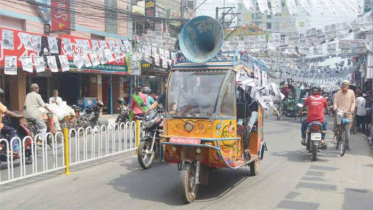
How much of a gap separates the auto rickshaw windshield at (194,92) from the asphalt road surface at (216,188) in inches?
53.0

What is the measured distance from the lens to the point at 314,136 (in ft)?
25.7

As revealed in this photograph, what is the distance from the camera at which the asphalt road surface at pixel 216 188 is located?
4836 millimetres

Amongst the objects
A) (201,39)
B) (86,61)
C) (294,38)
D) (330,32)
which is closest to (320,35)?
(330,32)

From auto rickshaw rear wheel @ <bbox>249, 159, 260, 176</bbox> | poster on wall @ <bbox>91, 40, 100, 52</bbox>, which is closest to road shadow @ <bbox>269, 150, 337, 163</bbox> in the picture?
auto rickshaw rear wheel @ <bbox>249, 159, 260, 176</bbox>

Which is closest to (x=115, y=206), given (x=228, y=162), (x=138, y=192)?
(x=138, y=192)

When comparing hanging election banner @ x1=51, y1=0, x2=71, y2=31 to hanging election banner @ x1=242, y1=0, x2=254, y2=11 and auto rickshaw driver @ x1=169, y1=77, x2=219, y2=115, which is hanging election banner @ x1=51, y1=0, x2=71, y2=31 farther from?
auto rickshaw driver @ x1=169, y1=77, x2=219, y2=115

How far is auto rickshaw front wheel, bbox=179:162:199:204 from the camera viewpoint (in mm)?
4656

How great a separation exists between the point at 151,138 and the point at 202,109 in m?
2.36

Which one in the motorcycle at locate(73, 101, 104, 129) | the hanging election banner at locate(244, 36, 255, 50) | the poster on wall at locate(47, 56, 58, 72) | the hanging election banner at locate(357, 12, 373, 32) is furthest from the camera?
the hanging election banner at locate(244, 36, 255, 50)

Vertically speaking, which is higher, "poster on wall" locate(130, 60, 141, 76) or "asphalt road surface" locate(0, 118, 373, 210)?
"poster on wall" locate(130, 60, 141, 76)

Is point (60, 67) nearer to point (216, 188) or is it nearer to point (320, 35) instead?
point (216, 188)

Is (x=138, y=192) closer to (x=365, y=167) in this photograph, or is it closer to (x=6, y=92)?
(x=365, y=167)

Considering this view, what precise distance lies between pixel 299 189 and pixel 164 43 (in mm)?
16157

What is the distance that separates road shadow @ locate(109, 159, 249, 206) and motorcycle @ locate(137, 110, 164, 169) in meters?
0.21
